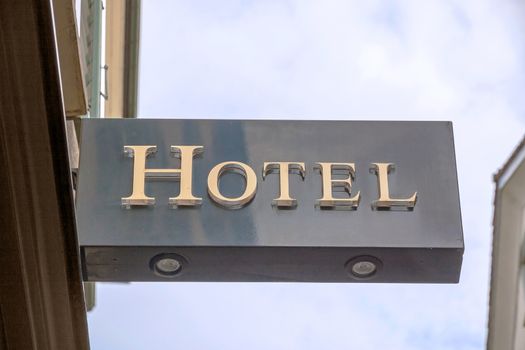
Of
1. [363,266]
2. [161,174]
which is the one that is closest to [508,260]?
[363,266]

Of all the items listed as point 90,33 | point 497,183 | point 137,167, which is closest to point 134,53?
point 90,33

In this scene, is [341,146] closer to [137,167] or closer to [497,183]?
[137,167]

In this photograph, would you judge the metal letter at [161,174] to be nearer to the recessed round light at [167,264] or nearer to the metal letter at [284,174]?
the recessed round light at [167,264]

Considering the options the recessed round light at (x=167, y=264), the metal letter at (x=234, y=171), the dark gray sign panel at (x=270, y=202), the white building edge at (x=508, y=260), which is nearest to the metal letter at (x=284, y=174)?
the dark gray sign panel at (x=270, y=202)

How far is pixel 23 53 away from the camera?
7559mm

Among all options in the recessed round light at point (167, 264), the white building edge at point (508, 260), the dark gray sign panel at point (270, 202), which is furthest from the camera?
the white building edge at point (508, 260)

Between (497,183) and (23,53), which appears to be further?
(497,183)

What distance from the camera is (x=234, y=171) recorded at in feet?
28.9

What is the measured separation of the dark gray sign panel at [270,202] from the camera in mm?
8391

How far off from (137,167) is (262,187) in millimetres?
990

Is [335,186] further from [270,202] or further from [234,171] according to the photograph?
[234,171]

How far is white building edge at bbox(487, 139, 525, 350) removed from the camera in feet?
70.5

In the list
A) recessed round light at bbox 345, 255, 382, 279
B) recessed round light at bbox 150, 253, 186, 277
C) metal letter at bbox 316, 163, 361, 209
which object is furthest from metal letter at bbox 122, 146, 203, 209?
recessed round light at bbox 345, 255, 382, 279

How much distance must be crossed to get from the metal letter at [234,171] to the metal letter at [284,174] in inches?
5.6
